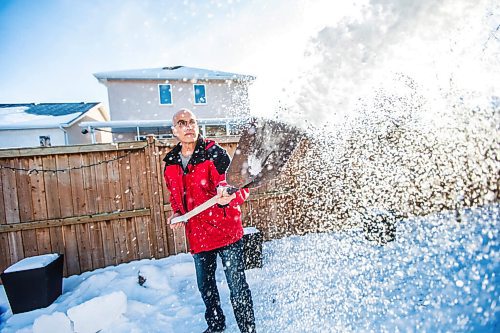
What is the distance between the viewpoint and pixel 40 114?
14.2 metres

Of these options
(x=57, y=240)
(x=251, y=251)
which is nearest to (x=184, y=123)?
(x=251, y=251)

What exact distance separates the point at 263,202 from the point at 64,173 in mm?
2932

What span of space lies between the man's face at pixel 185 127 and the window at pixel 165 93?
12909 millimetres

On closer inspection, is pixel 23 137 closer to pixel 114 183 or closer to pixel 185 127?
pixel 114 183

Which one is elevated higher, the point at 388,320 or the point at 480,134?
the point at 480,134

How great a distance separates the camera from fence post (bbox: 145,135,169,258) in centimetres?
400

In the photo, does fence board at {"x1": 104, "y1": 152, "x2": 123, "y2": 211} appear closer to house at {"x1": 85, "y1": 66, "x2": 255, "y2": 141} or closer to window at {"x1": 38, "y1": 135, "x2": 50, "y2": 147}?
house at {"x1": 85, "y1": 66, "x2": 255, "y2": 141}

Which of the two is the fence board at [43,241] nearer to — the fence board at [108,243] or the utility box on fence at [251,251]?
the fence board at [108,243]

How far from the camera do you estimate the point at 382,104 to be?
4.67 meters

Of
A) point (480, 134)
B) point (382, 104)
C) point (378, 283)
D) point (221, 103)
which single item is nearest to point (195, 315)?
point (378, 283)

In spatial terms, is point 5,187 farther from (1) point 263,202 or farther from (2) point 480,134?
(2) point 480,134

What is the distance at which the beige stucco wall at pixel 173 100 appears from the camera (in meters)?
13.4

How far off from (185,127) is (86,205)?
2.62m

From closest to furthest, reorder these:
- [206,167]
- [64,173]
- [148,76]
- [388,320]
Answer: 1. [206,167]
2. [388,320]
3. [64,173]
4. [148,76]
